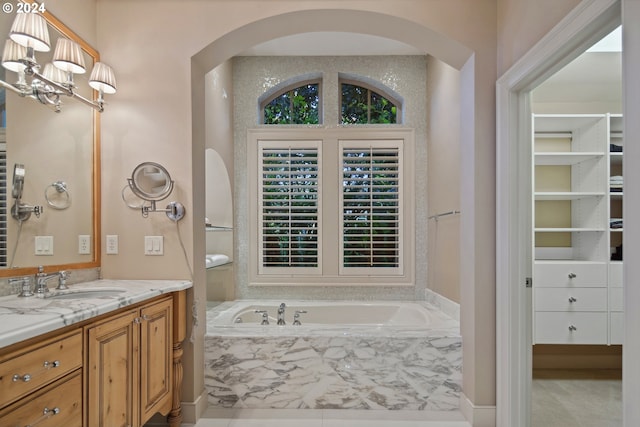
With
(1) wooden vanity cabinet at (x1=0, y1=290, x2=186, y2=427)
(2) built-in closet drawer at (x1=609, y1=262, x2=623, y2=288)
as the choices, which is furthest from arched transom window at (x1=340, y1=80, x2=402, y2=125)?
(1) wooden vanity cabinet at (x1=0, y1=290, x2=186, y2=427)

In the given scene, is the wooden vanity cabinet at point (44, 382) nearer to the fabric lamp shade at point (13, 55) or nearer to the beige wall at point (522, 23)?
the fabric lamp shade at point (13, 55)

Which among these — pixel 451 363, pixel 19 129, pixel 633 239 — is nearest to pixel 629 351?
pixel 633 239

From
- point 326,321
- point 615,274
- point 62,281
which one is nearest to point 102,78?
point 62,281

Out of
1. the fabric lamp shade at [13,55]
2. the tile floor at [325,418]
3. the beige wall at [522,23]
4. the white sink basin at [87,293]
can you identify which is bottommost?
the tile floor at [325,418]

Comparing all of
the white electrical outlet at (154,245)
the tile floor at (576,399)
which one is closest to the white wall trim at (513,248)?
the tile floor at (576,399)

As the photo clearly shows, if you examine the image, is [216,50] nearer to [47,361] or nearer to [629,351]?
[47,361]

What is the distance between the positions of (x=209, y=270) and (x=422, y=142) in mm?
2451

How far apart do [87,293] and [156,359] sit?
48 centimetres

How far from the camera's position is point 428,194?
13.1ft

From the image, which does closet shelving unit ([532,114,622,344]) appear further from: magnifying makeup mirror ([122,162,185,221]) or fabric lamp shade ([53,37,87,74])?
fabric lamp shade ([53,37,87,74])

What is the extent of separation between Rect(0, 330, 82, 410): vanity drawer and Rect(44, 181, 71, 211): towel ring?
2.93 feet

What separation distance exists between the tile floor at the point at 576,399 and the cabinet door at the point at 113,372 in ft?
7.80

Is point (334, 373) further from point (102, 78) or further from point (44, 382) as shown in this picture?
point (102, 78)

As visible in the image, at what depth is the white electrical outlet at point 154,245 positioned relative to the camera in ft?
7.75
